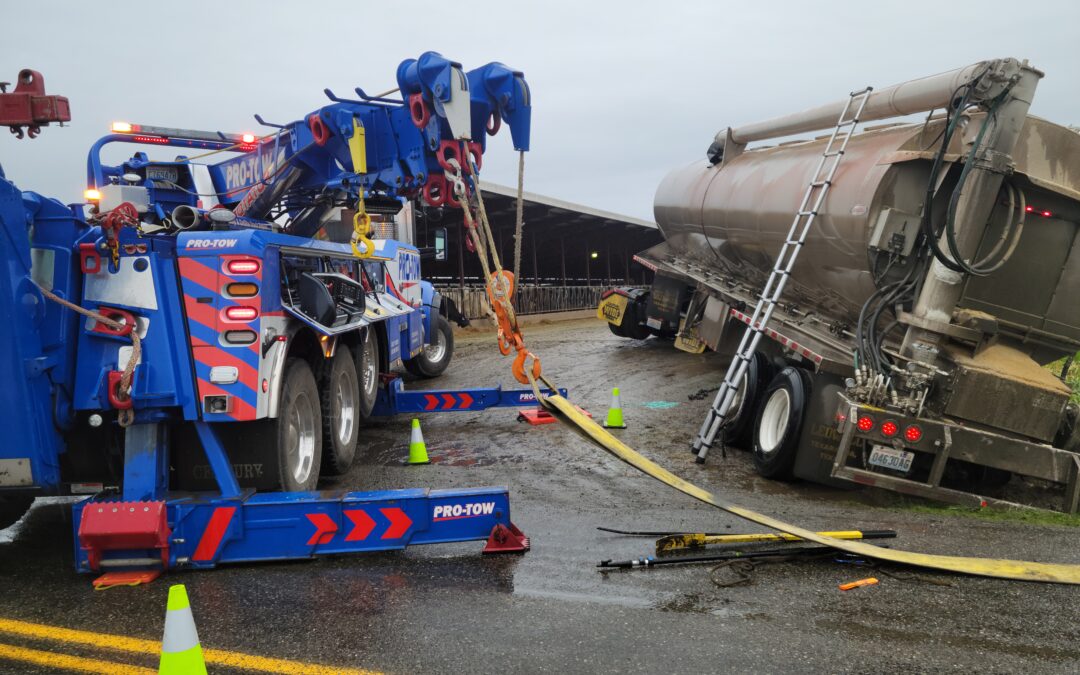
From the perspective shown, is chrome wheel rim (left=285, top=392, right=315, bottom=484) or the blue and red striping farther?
chrome wheel rim (left=285, top=392, right=315, bottom=484)

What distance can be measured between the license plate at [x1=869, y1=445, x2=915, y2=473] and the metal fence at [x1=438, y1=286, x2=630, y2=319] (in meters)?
15.3

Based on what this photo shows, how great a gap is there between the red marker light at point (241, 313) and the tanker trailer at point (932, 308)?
4.11 meters

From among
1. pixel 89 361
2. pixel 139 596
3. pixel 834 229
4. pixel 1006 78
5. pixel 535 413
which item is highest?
pixel 1006 78

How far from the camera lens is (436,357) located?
502 inches

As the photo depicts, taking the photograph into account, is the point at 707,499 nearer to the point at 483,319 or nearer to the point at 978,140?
the point at 978,140

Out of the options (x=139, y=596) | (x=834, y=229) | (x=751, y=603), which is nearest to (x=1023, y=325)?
(x=834, y=229)

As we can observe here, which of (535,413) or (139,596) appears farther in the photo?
(535,413)

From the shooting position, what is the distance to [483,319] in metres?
23.7

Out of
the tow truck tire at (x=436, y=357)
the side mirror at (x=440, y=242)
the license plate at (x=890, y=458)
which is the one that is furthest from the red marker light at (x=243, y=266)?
the tow truck tire at (x=436, y=357)

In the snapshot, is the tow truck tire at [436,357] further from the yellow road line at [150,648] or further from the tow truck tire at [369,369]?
the yellow road line at [150,648]

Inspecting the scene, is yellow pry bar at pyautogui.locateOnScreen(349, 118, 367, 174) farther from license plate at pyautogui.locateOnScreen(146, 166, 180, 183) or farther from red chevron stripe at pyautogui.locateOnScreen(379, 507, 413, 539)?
red chevron stripe at pyautogui.locateOnScreen(379, 507, 413, 539)

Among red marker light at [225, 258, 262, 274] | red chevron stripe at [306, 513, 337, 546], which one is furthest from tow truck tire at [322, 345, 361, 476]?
red chevron stripe at [306, 513, 337, 546]

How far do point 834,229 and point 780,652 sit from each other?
15.2 feet

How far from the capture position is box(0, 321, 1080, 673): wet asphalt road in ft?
11.0
